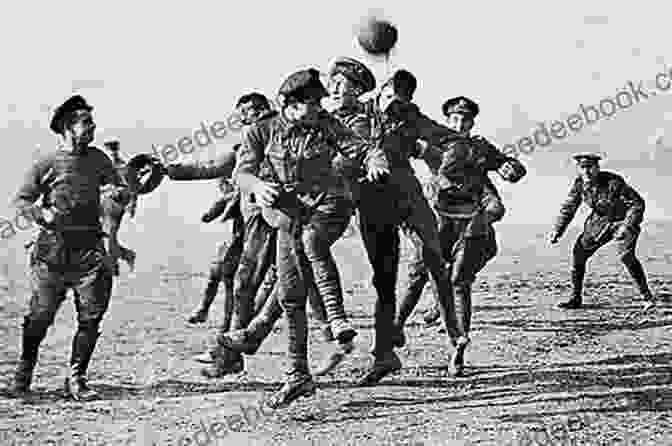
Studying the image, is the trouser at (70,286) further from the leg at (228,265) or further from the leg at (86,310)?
the leg at (228,265)

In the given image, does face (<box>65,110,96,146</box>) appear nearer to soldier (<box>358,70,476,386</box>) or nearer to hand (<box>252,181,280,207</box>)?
hand (<box>252,181,280,207</box>)

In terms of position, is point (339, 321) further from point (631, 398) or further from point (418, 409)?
point (631, 398)

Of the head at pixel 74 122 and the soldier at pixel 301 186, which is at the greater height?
the head at pixel 74 122

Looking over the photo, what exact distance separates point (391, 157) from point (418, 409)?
6.00 feet

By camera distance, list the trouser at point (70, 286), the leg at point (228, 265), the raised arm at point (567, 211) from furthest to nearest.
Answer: the raised arm at point (567, 211) < the leg at point (228, 265) < the trouser at point (70, 286)

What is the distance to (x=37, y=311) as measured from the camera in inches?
317

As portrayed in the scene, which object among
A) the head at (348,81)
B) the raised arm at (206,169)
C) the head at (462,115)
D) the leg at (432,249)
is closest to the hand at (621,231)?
the head at (462,115)

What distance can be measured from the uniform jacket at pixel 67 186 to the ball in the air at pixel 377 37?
260 cm

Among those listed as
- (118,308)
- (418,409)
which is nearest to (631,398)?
(418,409)

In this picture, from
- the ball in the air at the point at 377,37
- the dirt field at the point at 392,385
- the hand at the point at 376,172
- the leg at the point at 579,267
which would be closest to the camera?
Answer: the dirt field at the point at 392,385

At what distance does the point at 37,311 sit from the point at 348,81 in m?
2.63

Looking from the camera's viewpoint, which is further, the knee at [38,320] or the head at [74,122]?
the knee at [38,320]

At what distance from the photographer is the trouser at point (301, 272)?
7.55 m

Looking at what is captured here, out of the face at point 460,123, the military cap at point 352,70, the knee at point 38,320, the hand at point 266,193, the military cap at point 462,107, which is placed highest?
the military cap at point 352,70
